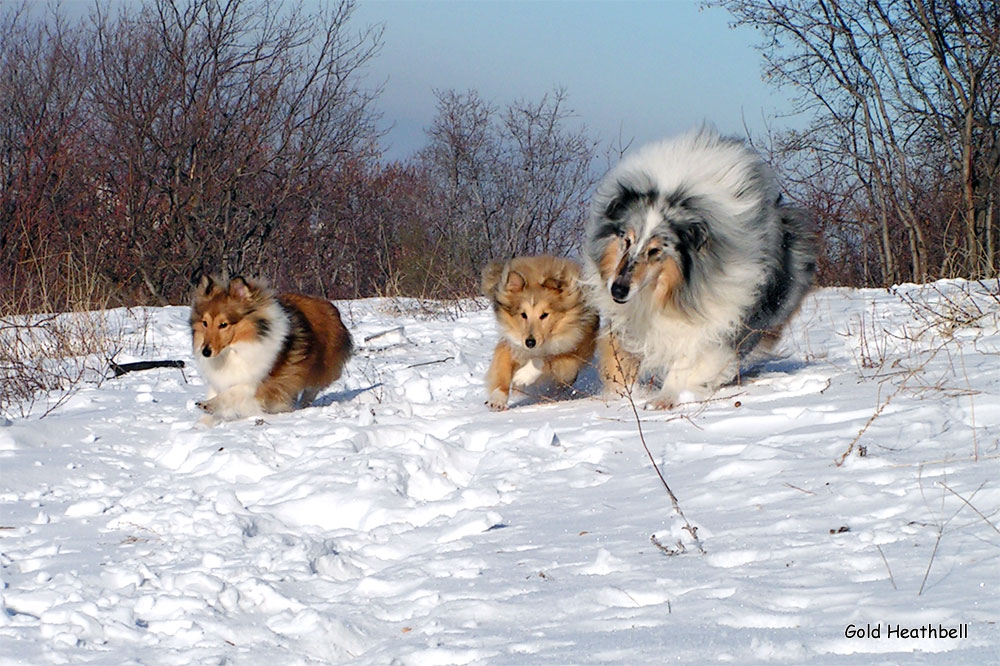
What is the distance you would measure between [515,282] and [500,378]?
66 cm

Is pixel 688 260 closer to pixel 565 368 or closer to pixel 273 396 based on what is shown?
pixel 565 368

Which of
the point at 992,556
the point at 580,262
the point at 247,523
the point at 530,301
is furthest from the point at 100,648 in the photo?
the point at 580,262

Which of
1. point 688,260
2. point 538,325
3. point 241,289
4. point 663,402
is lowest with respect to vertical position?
point 663,402

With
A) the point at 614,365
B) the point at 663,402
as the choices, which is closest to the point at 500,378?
the point at 614,365

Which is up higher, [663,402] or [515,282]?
[515,282]

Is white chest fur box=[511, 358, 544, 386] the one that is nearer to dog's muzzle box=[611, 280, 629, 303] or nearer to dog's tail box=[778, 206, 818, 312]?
dog's muzzle box=[611, 280, 629, 303]

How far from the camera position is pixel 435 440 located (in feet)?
15.7

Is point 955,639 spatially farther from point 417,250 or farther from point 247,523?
point 417,250

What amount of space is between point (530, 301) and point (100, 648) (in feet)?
13.2

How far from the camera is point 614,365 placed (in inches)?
241

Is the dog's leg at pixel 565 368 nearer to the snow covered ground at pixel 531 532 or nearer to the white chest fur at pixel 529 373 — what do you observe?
the white chest fur at pixel 529 373

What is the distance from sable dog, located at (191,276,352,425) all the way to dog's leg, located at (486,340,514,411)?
57.9 inches

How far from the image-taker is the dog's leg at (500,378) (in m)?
6.18

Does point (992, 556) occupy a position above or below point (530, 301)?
below
